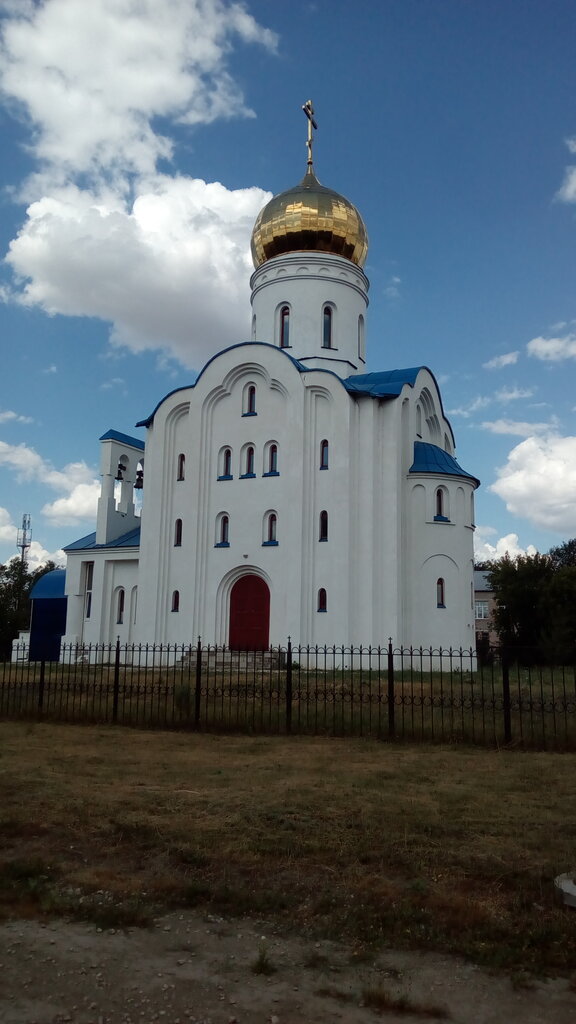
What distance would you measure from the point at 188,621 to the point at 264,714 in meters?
11.4

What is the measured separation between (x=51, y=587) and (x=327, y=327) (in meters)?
14.1

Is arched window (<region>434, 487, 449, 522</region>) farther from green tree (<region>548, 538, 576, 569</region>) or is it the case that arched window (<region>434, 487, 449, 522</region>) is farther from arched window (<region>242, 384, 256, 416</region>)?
green tree (<region>548, 538, 576, 569</region>)

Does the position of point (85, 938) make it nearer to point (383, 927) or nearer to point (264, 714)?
point (383, 927)

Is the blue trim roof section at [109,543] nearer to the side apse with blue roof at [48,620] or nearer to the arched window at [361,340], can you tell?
the side apse with blue roof at [48,620]

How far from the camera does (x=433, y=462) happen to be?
74.2 feet

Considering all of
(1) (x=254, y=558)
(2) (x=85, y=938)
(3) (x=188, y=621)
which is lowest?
(2) (x=85, y=938)

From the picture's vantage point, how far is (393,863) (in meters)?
5.24

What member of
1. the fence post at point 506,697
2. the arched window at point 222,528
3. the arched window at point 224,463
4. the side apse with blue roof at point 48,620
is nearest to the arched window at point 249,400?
the arched window at point 224,463

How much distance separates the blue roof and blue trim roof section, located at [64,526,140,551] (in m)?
3.10

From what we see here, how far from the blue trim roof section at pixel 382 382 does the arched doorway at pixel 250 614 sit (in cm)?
616

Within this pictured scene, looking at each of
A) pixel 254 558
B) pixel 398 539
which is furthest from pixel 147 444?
pixel 398 539

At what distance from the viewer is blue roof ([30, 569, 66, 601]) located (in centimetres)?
2956

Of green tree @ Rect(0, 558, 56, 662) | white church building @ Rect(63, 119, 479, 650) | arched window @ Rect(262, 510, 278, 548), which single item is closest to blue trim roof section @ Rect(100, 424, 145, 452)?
white church building @ Rect(63, 119, 479, 650)

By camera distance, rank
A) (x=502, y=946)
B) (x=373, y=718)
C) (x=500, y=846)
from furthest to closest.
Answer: (x=373, y=718) → (x=500, y=846) → (x=502, y=946)
